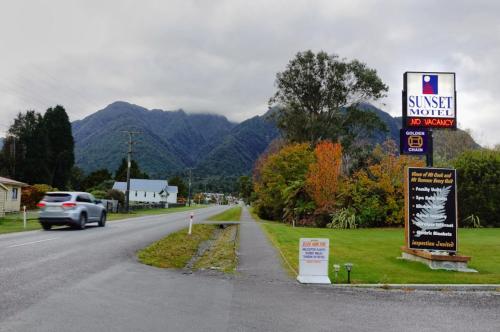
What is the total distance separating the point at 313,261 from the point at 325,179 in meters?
24.1

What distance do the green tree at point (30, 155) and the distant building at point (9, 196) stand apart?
2258cm

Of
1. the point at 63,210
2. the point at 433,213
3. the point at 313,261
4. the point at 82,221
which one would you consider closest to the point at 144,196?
the point at 82,221

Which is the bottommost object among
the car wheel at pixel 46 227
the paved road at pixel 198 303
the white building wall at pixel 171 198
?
the paved road at pixel 198 303

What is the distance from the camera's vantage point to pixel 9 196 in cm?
4278

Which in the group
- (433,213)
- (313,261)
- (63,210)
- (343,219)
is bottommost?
(313,261)

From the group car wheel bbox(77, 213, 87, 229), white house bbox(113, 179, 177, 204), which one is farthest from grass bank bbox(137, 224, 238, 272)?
white house bbox(113, 179, 177, 204)

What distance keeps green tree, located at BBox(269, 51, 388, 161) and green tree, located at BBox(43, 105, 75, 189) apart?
37.6m

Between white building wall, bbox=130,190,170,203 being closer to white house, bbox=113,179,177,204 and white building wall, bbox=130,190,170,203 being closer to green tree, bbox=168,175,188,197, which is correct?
white house, bbox=113,179,177,204

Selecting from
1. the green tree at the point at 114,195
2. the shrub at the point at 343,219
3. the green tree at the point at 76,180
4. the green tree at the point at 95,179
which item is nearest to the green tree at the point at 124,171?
the green tree at the point at 95,179

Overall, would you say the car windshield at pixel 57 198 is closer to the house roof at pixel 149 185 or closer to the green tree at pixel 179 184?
the house roof at pixel 149 185

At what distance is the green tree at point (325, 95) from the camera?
5091 centimetres

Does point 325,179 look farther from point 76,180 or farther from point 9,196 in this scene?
point 76,180

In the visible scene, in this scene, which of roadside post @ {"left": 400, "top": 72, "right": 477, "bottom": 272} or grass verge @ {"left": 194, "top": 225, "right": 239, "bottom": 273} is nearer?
grass verge @ {"left": 194, "top": 225, "right": 239, "bottom": 273}

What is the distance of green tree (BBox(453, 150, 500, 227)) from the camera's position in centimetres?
3084
